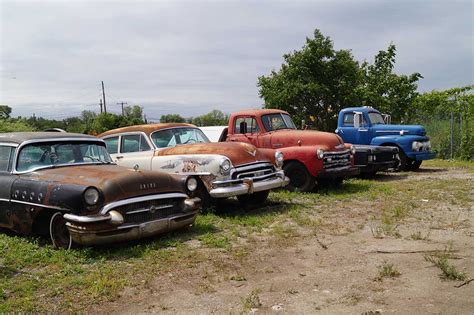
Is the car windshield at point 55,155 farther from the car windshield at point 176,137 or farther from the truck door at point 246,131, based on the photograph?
the truck door at point 246,131

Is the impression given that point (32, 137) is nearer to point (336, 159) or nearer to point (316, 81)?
point (336, 159)

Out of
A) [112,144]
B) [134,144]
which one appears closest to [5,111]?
[112,144]

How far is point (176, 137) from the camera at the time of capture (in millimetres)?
9617

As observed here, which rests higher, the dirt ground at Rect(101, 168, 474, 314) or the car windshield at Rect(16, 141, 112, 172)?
the car windshield at Rect(16, 141, 112, 172)

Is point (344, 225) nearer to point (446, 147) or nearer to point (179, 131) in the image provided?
point (179, 131)

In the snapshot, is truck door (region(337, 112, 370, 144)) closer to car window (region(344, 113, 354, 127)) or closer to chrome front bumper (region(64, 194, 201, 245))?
car window (region(344, 113, 354, 127))

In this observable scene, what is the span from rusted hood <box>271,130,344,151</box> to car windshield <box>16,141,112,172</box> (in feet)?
16.0

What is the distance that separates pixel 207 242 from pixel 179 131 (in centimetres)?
372

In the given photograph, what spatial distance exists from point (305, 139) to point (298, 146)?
0.84ft

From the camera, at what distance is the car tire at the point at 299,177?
10.7 meters

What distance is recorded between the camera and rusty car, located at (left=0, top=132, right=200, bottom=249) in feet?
19.3

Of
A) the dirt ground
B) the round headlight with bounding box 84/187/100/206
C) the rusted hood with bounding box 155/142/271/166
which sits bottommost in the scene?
the dirt ground

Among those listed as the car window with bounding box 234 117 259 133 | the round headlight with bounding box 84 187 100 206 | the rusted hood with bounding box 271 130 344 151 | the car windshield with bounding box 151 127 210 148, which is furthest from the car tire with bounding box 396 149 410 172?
the round headlight with bounding box 84 187 100 206

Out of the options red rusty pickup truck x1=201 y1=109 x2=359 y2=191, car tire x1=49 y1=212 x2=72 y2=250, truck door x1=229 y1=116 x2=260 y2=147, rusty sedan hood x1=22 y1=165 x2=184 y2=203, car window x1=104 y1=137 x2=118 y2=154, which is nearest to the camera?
rusty sedan hood x1=22 y1=165 x2=184 y2=203
